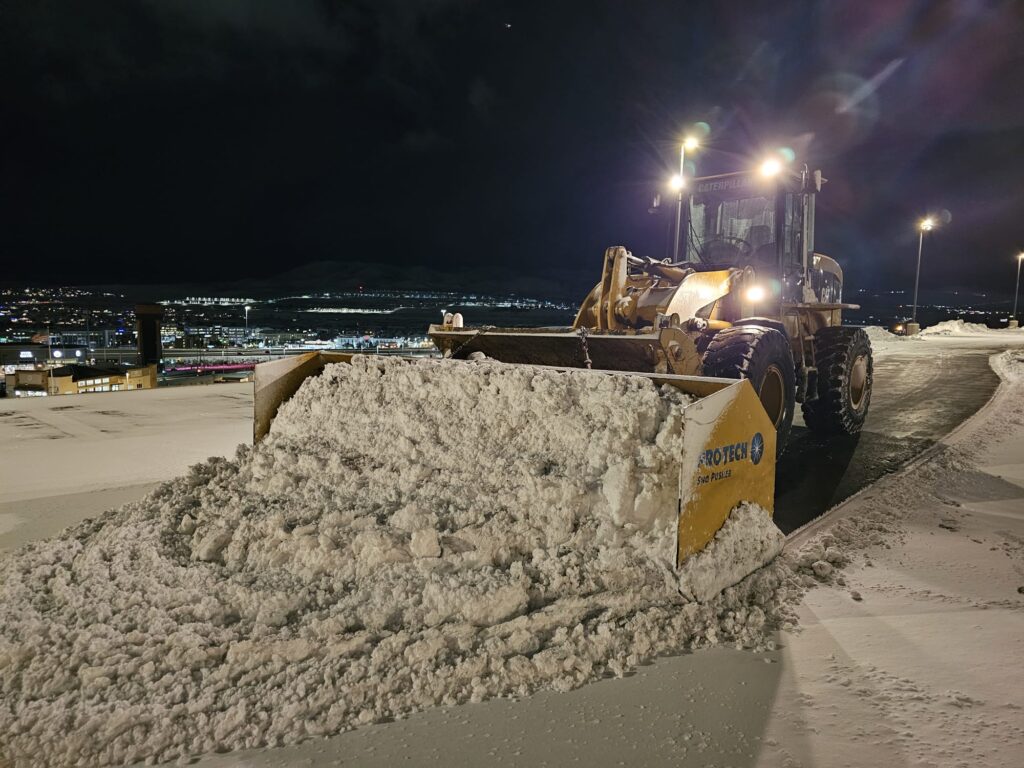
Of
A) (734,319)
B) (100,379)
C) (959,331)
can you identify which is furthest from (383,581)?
(959,331)

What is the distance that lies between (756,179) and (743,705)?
6452mm

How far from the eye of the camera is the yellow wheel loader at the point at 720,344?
356 centimetres

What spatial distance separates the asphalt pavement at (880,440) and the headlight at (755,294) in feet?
5.73

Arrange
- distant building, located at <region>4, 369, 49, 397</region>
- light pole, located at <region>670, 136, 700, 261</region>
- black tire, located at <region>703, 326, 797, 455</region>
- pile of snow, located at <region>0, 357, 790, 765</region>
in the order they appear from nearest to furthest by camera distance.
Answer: pile of snow, located at <region>0, 357, 790, 765</region>, black tire, located at <region>703, 326, 797, 455</region>, light pole, located at <region>670, 136, 700, 261</region>, distant building, located at <region>4, 369, 49, 397</region>

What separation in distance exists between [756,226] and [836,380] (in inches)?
80.9

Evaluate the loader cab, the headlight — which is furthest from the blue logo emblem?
the loader cab

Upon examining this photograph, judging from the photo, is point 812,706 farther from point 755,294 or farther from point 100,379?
point 100,379

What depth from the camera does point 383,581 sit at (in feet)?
10.5

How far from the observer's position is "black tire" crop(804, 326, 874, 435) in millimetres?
7645

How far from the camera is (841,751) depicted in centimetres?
223

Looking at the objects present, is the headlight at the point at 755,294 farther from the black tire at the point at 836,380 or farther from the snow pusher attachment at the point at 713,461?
the snow pusher attachment at the point at 713,461

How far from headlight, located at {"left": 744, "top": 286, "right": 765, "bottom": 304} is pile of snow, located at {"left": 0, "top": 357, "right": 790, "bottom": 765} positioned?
3.30 m

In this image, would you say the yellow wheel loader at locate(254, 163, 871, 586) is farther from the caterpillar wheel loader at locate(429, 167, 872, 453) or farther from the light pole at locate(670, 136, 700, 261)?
the light pole at locate(670, 136, 700, 261)

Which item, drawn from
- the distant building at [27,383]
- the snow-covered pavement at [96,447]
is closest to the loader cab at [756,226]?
the snow-covered pavement at [96,447]
